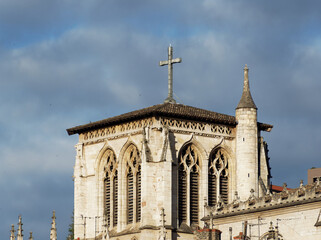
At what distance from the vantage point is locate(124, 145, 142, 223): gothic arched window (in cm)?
9156

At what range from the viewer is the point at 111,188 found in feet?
310

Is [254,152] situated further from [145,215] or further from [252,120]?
[145,215]

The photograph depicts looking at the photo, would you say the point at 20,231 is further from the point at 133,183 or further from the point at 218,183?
the point at 218,183

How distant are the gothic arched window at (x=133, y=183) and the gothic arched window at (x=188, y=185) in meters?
3.07

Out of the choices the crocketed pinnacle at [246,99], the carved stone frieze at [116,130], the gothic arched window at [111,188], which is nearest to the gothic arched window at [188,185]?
the carved stone frieze at [116,130]

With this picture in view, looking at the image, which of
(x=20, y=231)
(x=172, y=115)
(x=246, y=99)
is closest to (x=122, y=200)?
(x=172, y=115)

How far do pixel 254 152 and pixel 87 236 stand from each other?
14103 mm

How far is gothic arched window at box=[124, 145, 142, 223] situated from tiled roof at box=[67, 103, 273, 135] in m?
2.44

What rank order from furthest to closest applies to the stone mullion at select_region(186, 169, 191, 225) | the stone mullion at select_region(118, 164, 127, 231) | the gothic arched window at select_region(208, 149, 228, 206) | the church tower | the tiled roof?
1. the gothic arched window at select_region(208, 149, 228, 206)
2. the stone mullion at select_region(118, 164, 127, 231)
3. the tiled roof
4. the stone mullion at select_region(186, 169, 191, 225)
5. the church tower

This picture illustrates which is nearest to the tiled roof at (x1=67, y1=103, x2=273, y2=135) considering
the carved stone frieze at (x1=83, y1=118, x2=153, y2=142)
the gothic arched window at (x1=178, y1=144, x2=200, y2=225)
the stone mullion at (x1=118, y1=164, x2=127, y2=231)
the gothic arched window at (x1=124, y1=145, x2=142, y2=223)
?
the carved stone frieze at (x1=83, y1=118, x2=153, y2=142)

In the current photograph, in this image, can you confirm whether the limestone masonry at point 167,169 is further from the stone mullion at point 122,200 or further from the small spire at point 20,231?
the small spire at point 20,231

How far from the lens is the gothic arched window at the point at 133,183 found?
→ 9156 cm

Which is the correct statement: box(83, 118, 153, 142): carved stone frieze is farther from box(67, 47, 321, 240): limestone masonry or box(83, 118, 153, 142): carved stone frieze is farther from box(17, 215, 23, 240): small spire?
box(17, 215, 23, 240): small spire

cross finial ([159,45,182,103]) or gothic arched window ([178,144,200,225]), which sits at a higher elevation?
cross finial ([159,45,182,103])
